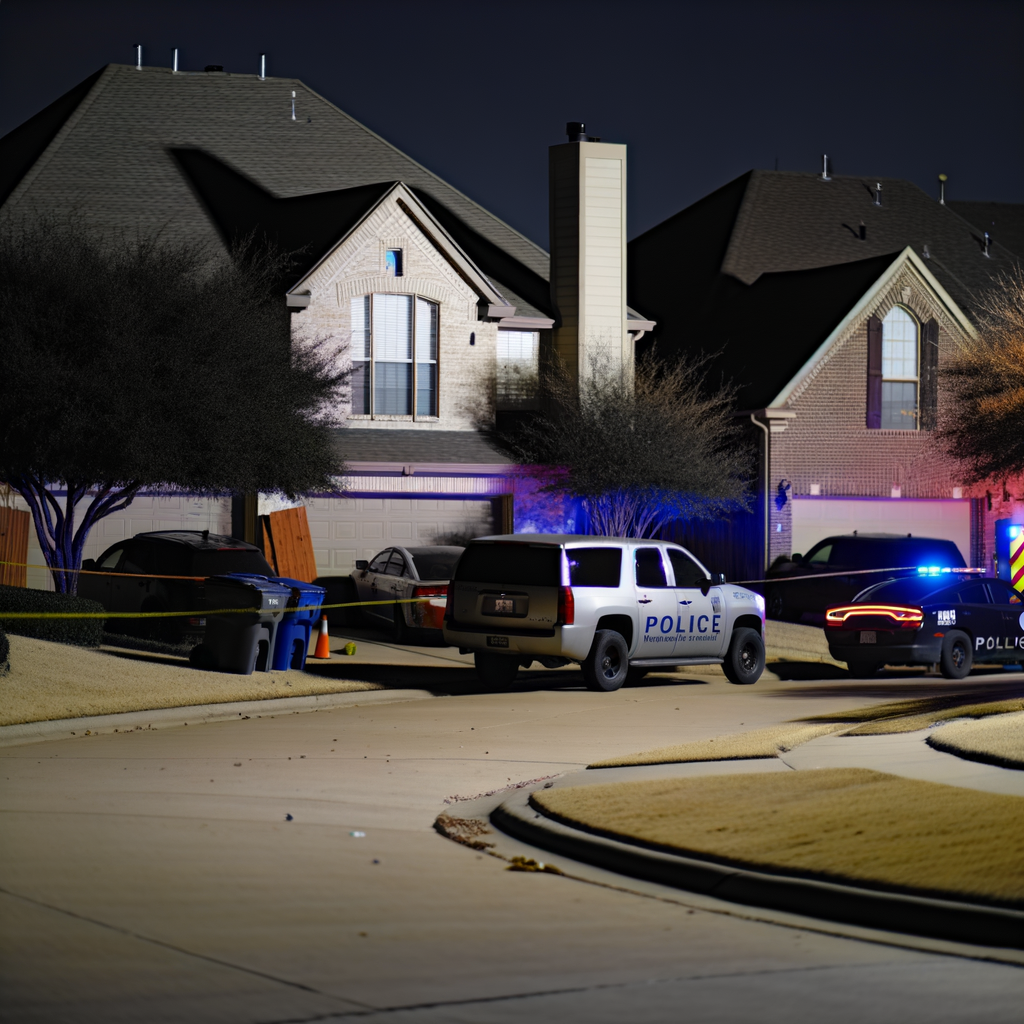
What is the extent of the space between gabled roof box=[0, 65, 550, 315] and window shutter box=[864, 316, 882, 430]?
24.7ft

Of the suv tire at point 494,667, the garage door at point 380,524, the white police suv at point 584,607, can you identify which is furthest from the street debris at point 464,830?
the garage door at point 380,524

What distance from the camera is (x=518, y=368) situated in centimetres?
3338

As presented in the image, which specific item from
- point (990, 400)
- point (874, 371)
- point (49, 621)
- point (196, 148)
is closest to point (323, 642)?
point (49, 621)

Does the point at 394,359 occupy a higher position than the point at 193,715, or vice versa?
the point at 394,359

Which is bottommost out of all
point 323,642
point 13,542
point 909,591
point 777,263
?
point 323,642

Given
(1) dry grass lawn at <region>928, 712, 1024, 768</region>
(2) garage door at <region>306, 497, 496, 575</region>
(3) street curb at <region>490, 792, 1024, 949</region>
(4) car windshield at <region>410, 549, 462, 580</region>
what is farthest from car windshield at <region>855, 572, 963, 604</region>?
(3) street curb at <region>490, 792, 1024, 949</region>

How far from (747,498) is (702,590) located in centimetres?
1380

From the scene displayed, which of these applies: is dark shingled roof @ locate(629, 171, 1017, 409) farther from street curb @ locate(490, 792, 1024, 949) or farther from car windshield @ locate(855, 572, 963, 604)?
street curb @ locate(490, 792, 1024, 949)

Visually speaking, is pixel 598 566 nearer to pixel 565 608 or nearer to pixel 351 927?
pixel 565 608

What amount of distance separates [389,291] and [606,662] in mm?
13871

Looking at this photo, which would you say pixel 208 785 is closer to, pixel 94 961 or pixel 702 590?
pixel 94 961

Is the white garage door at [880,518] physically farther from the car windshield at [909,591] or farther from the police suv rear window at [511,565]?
the police suv rear window at [511,565]

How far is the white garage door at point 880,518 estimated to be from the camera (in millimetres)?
35344

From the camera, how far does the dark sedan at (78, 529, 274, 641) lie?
22.6 meters
